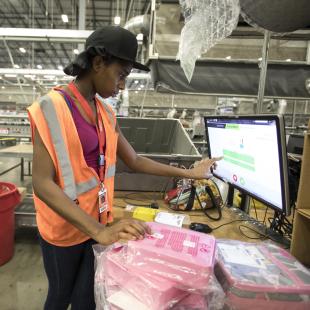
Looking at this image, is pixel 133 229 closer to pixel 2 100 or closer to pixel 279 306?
pixel 279 306

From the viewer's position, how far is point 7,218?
2.15 meters

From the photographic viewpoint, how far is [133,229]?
696 millimetres

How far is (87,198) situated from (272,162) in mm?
702

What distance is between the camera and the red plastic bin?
82.1 inches

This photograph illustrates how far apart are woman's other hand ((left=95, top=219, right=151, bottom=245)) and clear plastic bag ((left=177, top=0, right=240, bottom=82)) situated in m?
0.85

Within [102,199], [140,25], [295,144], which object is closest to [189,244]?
[102,199]

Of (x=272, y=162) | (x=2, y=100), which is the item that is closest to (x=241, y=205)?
(x=272, y=162)

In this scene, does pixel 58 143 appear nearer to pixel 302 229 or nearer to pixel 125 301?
pixel 125 301

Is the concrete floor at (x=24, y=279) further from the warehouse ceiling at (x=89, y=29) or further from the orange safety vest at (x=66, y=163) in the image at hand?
the warehouse ceiling at (x=89, y=29)

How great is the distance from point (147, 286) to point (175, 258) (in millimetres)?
90

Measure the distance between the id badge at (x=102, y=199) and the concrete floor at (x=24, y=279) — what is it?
1.32 meters

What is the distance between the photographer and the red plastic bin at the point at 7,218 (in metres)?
2.09

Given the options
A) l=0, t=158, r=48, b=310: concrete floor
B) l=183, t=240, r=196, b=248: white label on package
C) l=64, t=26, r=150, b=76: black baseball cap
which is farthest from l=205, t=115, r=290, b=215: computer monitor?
l=0, t=158, r=48, b=310: concrete floor

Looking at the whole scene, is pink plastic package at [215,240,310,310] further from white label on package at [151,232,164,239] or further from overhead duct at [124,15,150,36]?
overhead duct at [124,15,150,36]
